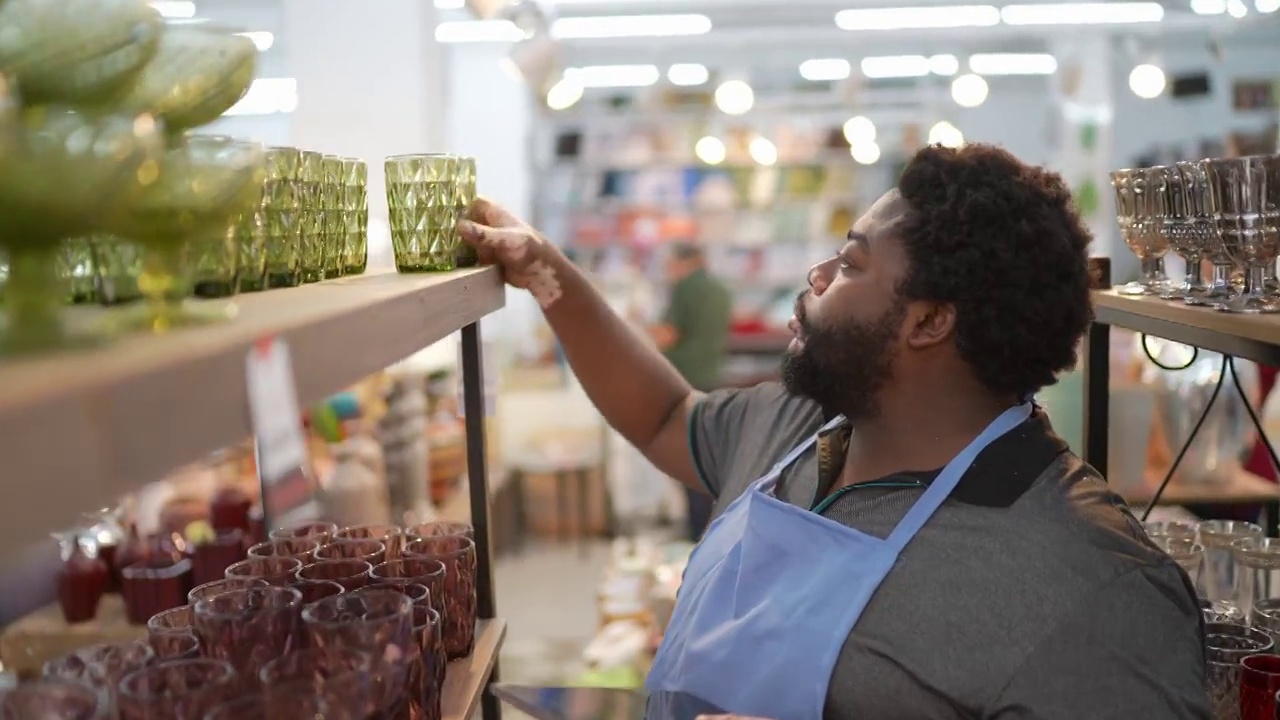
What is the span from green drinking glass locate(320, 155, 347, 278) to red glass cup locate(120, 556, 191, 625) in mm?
1424

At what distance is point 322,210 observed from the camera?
138 cm

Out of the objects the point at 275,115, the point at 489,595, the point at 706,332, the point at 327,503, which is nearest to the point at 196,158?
the point at 489,595

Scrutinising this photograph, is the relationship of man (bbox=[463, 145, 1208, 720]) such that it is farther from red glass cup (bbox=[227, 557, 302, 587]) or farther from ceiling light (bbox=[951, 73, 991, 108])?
ceiling light (bbox=[951, 73, 991, 108])

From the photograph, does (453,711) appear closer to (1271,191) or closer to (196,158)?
(196,158)

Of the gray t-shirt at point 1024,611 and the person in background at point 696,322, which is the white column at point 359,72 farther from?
the gray t-shirt at point 1024,611

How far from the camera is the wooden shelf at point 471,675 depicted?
4.60 ft

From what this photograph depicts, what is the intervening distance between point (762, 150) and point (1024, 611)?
306 inches

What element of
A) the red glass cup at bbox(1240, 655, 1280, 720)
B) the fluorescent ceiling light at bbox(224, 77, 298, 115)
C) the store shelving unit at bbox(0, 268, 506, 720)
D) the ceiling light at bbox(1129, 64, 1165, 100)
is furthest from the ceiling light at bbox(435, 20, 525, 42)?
the store shelving unit at bbox(0, 268, 506, 720)

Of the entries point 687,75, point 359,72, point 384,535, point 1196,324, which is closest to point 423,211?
point 384,535

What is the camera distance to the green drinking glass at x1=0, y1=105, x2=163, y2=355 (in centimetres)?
69

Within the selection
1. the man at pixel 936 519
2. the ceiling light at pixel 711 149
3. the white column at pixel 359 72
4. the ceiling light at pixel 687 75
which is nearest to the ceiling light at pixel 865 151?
the ceiling light at pixel 711 149

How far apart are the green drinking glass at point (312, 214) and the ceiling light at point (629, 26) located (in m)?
6.39

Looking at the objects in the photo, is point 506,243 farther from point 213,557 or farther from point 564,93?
point 564,93

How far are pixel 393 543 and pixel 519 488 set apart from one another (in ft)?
18.3
